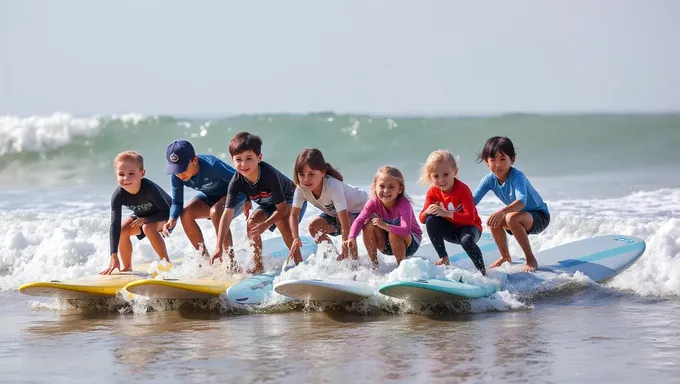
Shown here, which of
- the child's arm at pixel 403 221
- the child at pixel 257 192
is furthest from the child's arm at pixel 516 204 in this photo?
the child at pixel 257 192

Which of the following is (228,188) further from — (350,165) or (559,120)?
(559,120)

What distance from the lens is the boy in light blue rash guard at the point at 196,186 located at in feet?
26.2

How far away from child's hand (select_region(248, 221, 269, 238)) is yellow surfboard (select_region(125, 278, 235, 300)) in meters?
0.72

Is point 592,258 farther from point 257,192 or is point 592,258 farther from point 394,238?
point 257,192

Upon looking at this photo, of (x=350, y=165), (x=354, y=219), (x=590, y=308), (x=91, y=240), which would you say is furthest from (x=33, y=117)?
(x=590, y=308)

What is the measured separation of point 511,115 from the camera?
74.8ft

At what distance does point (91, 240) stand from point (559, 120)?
1400 centimetres

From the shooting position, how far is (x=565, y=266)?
7.94 m

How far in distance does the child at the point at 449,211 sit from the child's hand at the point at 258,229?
1233 millimetres

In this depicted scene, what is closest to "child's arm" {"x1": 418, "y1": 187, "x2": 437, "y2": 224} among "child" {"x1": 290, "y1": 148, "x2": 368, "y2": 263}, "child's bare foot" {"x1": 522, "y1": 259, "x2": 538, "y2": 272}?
"child" {"x1": 290, "y1": 148, "x2": 368, "y2": 263}

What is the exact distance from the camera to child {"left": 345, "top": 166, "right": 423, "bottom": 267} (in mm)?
7328

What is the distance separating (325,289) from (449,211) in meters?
1.17

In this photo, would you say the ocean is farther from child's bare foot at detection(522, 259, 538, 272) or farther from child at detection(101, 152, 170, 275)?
child at detection(101, 152, 170, 275)

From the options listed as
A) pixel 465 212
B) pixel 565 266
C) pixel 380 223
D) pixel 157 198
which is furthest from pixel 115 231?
pixel 565 266
